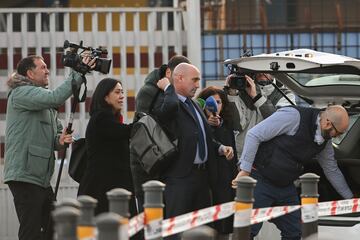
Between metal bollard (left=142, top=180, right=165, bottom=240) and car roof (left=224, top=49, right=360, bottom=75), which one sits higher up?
car roof (left=224, top=49, right=360, bottom=75)

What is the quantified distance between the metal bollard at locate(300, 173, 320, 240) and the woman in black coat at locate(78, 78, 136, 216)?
1800 mm

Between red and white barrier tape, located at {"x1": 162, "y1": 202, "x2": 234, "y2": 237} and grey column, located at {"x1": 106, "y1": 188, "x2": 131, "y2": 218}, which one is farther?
red and white barrier tape, located at {"x1": 162, "y1": 202, "x2": 234, "y2": 237}

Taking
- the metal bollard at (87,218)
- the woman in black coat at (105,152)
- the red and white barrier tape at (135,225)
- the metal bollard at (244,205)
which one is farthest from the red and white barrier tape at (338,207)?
the metal bollard at (87,218)

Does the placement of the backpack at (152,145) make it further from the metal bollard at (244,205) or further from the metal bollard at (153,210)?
the metal bollard at (153,210)

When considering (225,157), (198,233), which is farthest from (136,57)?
(198,233)

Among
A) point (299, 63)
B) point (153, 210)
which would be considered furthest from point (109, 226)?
point (299, 63)

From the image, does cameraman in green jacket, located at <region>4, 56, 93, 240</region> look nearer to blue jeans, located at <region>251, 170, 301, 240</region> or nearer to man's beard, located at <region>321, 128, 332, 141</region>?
blue jeans, located at <region>251, 170, 301, 240</region>

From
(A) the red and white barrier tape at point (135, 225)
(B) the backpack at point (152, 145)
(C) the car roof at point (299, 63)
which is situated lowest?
(A) the red and white barrier tape at point (135, 225)

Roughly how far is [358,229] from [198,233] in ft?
11.9

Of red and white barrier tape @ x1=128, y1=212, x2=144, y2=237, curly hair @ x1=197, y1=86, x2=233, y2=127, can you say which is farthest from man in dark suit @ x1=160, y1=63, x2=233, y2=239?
red and white barrier tape @ x1=128, y1=212, x2=144, y2=237

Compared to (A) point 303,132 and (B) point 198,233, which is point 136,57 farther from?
(B) point 198,233

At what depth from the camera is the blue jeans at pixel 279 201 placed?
10055mm

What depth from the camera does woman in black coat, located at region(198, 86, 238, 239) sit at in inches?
405

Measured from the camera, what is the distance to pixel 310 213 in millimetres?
8898
